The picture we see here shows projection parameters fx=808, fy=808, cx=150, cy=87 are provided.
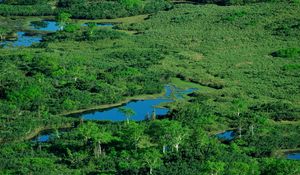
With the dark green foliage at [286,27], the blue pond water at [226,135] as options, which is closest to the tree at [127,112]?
the blue pond water at [226,135]

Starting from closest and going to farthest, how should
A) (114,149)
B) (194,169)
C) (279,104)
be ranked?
(194,169), (114,149), (279,104)

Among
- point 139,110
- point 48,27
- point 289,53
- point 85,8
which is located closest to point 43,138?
point 139,110

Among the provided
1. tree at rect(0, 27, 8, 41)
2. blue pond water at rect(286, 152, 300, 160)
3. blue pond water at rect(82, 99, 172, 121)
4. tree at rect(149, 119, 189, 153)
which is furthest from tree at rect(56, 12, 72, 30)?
blue pond water at rect(286, 152, 300, 160)

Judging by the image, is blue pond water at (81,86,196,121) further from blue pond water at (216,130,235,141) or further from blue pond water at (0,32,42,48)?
blue pond water at (0,32,42,48)

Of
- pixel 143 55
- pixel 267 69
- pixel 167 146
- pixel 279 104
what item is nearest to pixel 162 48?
pixel 143 55

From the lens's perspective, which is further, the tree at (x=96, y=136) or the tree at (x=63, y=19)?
the tree at (x=63, y=19)

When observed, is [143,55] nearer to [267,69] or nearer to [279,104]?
[267,69]

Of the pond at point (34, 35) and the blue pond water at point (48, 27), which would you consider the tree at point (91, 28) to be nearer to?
the pond at point (34, 35)
